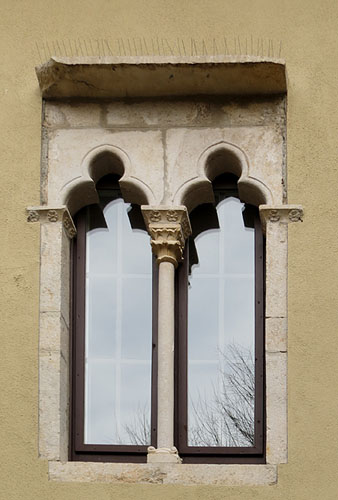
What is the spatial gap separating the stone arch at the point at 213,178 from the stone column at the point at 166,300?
5.2 inches

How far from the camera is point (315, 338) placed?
1039cm

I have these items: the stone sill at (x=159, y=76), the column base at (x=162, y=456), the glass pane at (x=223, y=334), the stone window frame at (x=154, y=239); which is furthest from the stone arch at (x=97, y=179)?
the column base at (x=162, y=456)

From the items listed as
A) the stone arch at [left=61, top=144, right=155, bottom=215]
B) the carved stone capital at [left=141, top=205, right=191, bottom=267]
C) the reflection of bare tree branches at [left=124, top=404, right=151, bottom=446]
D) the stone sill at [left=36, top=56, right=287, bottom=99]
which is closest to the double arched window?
the reflection of bare tree branches at [left=124, top=404, right=151, bottom=446]

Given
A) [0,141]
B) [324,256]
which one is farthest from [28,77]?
[324,256]

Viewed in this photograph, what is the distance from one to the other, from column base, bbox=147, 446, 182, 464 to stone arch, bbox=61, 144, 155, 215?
4.88 feet

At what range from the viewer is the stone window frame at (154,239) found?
1022cm

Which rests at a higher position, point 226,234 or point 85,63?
point 85,63

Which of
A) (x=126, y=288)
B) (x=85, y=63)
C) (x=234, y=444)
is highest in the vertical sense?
(x=85, y=63)

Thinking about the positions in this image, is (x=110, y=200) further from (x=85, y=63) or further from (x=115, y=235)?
(x=85, y=63)

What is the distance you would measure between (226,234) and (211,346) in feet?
2.30

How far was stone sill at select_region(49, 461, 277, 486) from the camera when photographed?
10.2 meters

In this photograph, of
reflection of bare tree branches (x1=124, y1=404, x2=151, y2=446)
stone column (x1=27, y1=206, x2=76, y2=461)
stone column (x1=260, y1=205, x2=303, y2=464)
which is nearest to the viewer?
stone column (x1=260, y1=205, x2=303, y2=464)

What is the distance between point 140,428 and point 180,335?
1.96 feet

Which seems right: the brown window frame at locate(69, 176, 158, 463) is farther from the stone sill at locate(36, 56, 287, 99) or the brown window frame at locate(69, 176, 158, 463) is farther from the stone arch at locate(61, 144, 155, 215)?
the stone sill at locate(36, 56, 287, 99)
